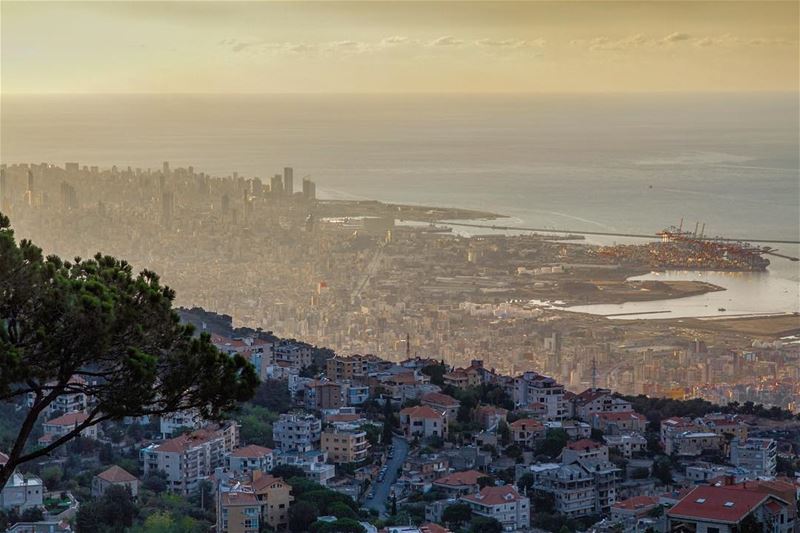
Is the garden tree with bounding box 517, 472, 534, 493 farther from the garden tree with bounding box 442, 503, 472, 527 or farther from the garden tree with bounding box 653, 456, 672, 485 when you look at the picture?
the garden tree with bounding box 653, 456, 672, 485

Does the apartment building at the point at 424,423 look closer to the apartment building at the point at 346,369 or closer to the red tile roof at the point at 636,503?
the apartment building at the point at 346,369

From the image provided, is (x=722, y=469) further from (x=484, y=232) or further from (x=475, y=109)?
(x=475, y=109)

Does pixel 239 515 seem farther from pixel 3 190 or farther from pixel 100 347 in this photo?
pixel 3 190

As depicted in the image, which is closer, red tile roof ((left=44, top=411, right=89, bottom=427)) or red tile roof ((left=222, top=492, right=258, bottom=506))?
red tile roof ((left=222, top=492, right=258, bottom=506))

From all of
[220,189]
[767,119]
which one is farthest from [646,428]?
[767,119]

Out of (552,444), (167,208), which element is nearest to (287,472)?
(552,444)

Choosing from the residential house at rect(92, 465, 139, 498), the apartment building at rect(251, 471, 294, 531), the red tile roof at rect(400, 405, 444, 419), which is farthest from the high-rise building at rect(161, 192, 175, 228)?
the apartment building at rect(251, 471, 294, 531)
